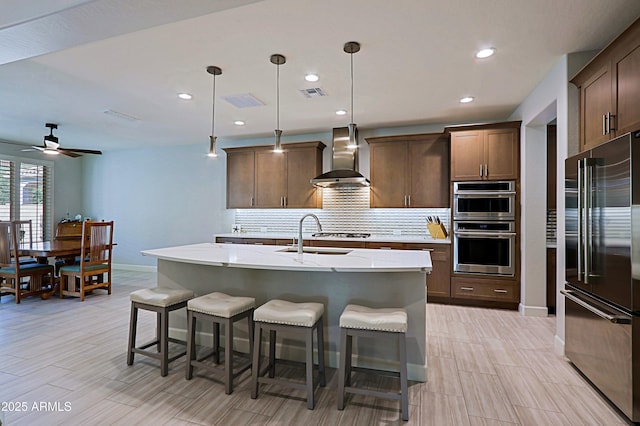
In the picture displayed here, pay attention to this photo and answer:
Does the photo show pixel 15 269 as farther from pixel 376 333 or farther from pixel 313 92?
pixel 376 333

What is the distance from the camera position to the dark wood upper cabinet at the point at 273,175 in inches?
221

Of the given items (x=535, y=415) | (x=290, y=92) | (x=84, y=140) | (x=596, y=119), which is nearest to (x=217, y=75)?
(x=290, y=92)

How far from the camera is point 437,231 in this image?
16.5ft

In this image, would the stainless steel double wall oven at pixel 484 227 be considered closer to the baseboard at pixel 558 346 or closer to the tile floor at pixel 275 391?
the tile floor at pixel 275 391

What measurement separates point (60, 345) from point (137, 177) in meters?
4.79

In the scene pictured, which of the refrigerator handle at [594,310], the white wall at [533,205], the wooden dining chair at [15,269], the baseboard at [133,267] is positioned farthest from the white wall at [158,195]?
the refrigerator handle at [594,310]

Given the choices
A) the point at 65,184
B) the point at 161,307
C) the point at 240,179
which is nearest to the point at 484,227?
the point at 161,307

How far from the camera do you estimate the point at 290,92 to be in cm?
391

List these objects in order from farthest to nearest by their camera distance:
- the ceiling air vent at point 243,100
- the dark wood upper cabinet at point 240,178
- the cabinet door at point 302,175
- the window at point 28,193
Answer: the window at point 28,193
the dark wood upper cabinet at point 240,178
the cabinet door at point 302,175
the ceiling air vent at point 243,100

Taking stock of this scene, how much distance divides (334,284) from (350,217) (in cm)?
302

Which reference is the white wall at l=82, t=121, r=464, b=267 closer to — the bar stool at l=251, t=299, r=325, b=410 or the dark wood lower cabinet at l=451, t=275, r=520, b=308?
the dark wood lower cabinet at l=451, t=275, r=520, b=308

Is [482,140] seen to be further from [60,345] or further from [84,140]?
[84,140]

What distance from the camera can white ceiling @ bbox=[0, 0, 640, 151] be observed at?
6.74 ft

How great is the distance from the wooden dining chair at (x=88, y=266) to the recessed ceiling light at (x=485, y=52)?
210 inches
